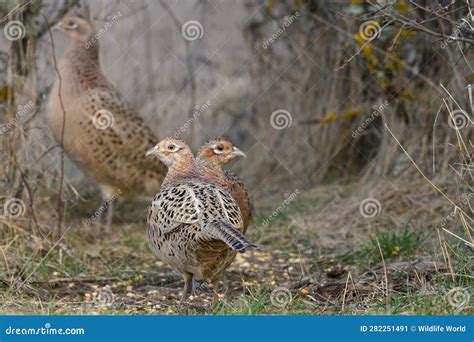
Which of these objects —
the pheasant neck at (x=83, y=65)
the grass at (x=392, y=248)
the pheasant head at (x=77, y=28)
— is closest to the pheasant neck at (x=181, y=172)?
the grass at (x=392, y=248)

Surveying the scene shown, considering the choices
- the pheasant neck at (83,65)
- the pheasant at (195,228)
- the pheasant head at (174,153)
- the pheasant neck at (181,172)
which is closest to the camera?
the pheasant at (195,228)

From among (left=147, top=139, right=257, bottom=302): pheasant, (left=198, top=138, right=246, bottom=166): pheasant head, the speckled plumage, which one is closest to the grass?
(left=198, top=138, right=246, bottom=166): pheasant head

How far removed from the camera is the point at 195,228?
5316 mm

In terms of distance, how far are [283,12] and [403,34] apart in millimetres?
3502

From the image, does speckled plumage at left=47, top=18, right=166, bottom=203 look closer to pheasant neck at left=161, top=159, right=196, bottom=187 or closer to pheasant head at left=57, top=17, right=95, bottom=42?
pheasant head at left=57, top=17, right=95, bottom=42

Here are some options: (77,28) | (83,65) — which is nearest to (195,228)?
(83,65)

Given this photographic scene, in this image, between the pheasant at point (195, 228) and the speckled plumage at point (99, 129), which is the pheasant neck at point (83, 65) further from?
the pheasant at point (195, 228)

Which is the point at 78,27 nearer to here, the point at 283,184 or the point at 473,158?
the point at 283,184

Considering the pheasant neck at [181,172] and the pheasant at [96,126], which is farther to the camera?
the pheasant at [96,126]

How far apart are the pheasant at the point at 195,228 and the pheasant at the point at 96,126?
2604 mm

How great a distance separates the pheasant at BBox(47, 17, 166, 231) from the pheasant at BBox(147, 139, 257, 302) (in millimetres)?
2604

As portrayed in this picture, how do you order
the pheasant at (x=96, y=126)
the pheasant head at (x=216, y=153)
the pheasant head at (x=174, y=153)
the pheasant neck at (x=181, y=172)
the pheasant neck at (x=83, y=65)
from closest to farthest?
the pheasant neck at (x=181, y=172) < the pheasant head at (x=174, y=153) < the pheasant head at (x=216, y=153) < the pheasant at (x=96, y=126) < the pheasant neck at (x=83, y=65)

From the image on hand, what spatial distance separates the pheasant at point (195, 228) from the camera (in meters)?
5.24

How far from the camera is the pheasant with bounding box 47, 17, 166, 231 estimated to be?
28.0 feet
